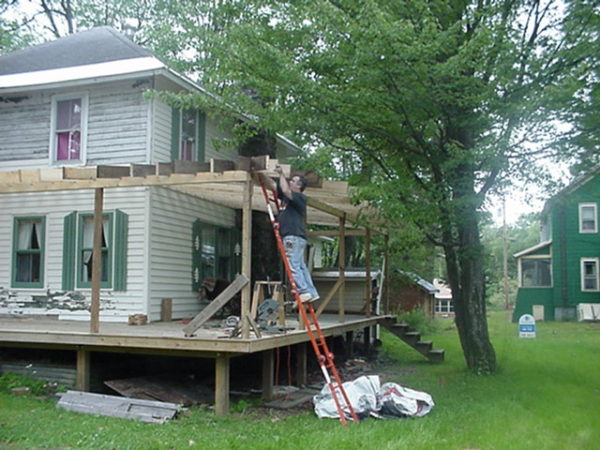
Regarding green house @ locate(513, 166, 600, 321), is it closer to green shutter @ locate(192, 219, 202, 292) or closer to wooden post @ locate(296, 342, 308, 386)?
green shutter @ locate(192, 219, 202, 292)

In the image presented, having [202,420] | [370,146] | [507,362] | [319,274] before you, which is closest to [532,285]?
[319,274]

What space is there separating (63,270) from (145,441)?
21.0ft

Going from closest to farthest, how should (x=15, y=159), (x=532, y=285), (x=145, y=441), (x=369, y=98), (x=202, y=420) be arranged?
(x=145, y=441)
(x=202, y=420)
(x=369, y=98)
(x=15, y=159)
(x=532, y=285)

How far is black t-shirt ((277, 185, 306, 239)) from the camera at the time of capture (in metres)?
8.16

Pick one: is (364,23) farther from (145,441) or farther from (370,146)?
(145,441)

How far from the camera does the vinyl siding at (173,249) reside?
39.5 ft

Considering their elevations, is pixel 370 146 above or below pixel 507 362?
above

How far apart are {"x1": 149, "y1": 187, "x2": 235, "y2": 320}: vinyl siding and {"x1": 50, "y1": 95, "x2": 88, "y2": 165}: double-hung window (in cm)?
193

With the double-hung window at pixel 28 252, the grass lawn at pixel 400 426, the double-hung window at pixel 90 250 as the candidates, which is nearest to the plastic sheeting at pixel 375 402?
the grass lawn at pixel 400 426

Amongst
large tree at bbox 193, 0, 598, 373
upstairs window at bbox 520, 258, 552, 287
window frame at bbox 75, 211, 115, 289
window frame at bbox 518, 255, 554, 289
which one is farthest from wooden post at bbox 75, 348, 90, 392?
upstairs window at bbox 520, 258, 552, 287

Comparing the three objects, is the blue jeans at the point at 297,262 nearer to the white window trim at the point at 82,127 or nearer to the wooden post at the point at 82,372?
the wooden post at the point at 82,372

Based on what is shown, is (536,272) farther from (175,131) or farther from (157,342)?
(157,342)

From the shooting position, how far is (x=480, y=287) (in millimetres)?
12461

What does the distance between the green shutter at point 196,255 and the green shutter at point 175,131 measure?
1.53 metres
